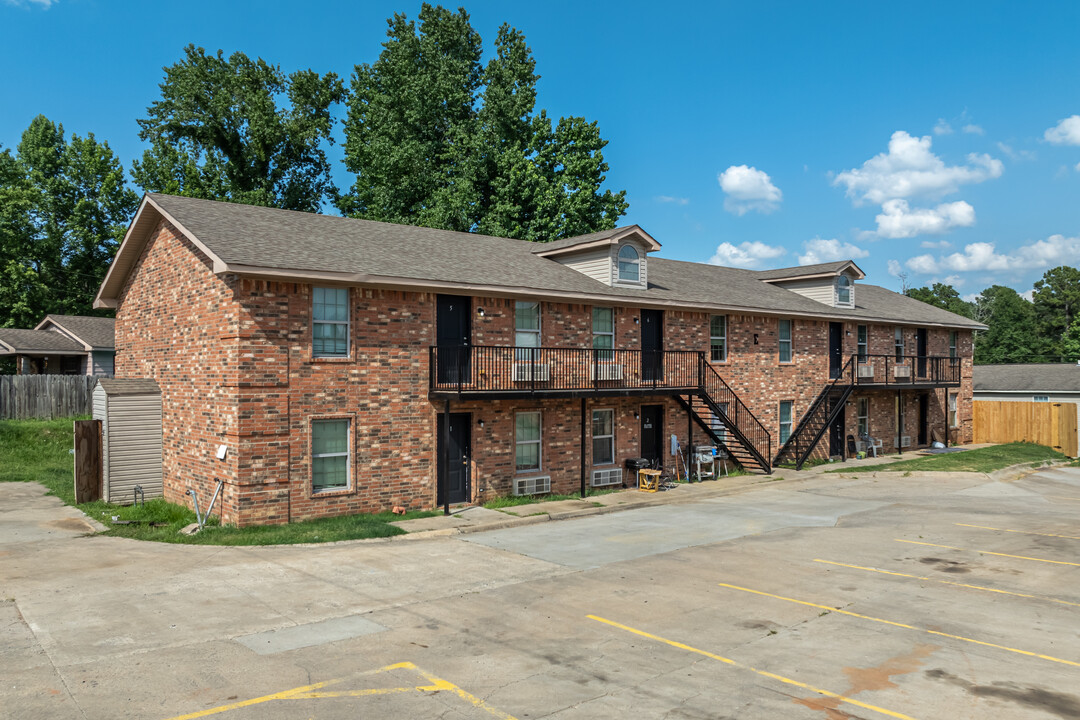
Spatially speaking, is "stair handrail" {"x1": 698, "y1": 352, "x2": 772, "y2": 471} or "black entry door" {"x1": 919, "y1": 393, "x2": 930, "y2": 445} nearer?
"stair handrail" {"x1": 698, "y1": 352, "x2": 772, "y2": 471}

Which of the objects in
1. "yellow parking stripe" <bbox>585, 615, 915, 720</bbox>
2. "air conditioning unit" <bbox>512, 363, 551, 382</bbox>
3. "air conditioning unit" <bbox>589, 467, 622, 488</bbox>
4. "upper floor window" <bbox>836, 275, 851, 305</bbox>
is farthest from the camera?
"upper floor window" <bbox>836, 275, 851, 305</bbox>

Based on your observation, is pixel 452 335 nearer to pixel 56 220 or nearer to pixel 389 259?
pixel 389 259

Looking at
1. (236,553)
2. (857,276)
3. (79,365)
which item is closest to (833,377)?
(857,276)

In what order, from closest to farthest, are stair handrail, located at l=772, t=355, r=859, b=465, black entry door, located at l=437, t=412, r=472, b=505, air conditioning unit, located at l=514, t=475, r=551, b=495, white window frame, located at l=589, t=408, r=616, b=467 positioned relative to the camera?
black entry door, located at l=437, t=412, r=472, b=505 < air conditioning unit, located at l=514, t=475, r=551, b=495 < white window frame, located at l=589, t=408, r=616, b=467 < stair handrail, located at l=772, t=355, r=859, b=465

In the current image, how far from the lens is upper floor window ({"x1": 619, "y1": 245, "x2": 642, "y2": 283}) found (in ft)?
75.2

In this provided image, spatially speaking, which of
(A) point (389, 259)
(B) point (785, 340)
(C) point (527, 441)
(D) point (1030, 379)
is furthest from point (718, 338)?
(D) point (1030, 379)

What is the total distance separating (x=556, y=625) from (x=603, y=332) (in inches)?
512

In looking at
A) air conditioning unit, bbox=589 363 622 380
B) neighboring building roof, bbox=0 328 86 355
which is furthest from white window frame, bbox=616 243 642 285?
neighboring building roof, bbox=0 328 86 355

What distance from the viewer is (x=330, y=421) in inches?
645

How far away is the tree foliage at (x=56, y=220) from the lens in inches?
1668

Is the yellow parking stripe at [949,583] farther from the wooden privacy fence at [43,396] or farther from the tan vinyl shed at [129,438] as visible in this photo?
the wooden privacy fence at [43,396]

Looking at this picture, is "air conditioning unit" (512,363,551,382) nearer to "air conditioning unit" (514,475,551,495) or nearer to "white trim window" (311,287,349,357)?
"air conditioning unit" (514,475,551,495)

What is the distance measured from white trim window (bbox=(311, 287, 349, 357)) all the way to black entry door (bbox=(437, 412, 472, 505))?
3.12 m

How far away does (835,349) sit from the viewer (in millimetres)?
29344
